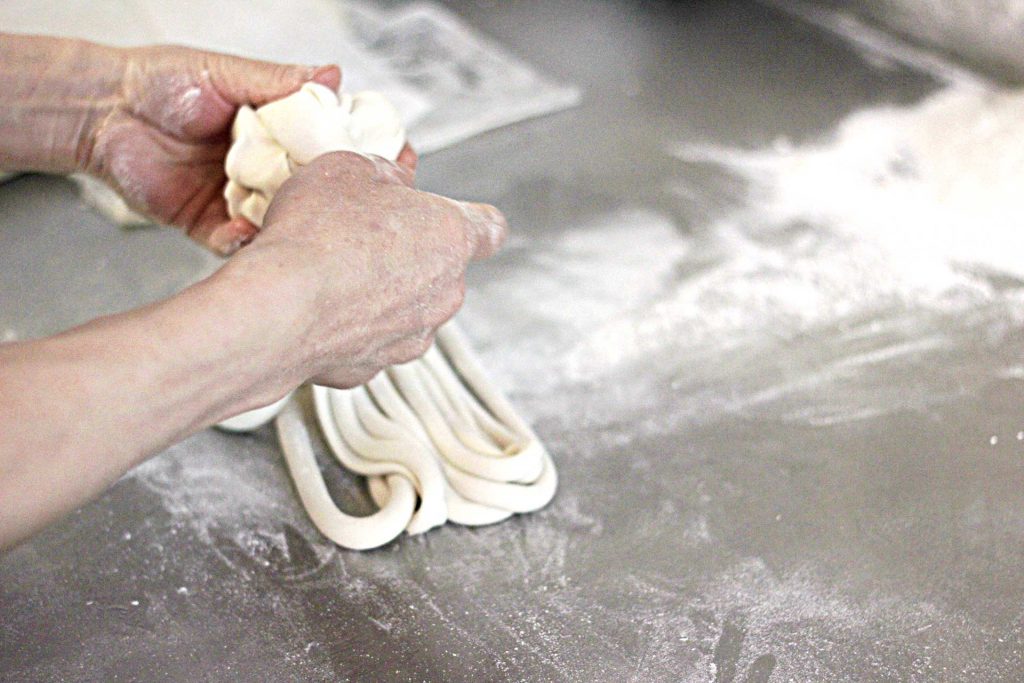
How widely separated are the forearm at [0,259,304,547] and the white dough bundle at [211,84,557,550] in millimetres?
372

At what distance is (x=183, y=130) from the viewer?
1416 mm

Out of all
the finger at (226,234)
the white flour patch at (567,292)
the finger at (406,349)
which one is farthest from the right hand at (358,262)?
the white flour patch at (567,292)

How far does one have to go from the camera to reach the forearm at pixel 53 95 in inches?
52.7

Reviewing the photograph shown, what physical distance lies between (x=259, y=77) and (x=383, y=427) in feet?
1.73

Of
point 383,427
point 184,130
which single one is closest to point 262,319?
point 383,427

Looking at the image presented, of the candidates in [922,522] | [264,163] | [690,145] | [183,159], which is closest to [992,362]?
[922,522]

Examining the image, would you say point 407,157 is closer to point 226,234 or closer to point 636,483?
point 226,234

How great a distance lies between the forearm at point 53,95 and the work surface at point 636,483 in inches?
14.5

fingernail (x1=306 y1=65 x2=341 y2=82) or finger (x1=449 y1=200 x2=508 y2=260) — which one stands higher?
fingernail (x1=306 y1=65 x2=341 y2=82)

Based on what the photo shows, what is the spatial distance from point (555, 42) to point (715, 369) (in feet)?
4.32

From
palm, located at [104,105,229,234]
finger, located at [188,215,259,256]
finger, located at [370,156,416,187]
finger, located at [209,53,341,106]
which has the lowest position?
finger, located at [188,215,259,256]

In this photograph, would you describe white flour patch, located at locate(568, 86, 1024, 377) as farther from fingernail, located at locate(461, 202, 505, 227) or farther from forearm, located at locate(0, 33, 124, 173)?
forearm, located at locate(0, 33, 124, 173)

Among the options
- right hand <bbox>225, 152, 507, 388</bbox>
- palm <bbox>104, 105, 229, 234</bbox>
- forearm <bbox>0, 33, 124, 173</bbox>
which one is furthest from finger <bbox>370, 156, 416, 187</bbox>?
forearm <bbox>0, 33, 124, 173</bbox>

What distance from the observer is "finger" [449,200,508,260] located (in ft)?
3.88
